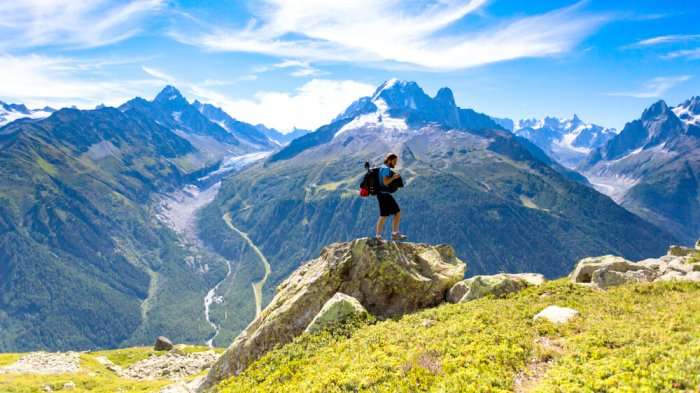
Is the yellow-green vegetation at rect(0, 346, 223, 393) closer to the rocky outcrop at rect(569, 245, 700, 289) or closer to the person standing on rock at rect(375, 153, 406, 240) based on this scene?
the person standing on rock at rect(375, 153, 406, 240)

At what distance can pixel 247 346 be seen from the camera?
27.0 metres

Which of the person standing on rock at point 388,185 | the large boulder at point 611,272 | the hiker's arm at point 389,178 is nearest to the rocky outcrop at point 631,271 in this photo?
the large boulder at point 611,272

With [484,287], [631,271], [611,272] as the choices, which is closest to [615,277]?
[611,272]

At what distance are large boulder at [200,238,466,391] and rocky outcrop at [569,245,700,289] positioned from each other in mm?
9064

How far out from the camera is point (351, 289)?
29609 mm

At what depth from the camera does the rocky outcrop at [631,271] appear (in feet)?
94.2

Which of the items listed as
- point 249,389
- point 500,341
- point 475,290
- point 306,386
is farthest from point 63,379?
point 500,341

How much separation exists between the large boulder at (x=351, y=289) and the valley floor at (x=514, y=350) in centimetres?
258

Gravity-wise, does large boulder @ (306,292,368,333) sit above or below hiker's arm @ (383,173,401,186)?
below

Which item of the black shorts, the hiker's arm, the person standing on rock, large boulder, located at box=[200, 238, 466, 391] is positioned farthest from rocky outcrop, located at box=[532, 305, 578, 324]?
the hiker's arm

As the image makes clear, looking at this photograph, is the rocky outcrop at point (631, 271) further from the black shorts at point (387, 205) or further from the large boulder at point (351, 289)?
the black shorts at point (387, 205)

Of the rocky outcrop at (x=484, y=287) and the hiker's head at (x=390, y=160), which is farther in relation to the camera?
the rocky outcrop at (x=484, y=287)

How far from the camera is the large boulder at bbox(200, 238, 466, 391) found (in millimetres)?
27219

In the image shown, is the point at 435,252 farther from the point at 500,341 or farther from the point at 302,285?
the point at 500,341
